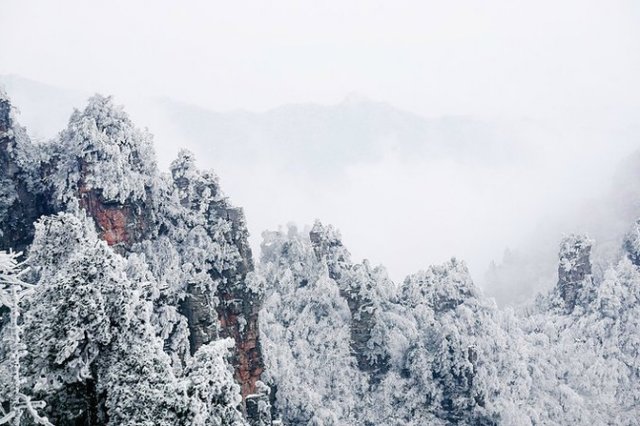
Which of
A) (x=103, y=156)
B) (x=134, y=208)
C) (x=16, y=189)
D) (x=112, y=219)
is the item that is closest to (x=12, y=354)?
(x=112, y=219)

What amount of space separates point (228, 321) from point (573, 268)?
39.8 m

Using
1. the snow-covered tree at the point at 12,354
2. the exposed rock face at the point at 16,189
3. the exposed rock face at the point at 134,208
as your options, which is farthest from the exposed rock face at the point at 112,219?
the snow-covered tree at the point at 12,354

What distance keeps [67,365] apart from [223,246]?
1016 inches

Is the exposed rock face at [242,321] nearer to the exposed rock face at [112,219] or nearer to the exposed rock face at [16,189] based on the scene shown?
the exposed rock face at [112,219]

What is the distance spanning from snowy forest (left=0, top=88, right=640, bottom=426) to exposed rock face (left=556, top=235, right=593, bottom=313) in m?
0.14

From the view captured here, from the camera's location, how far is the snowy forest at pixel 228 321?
1217 centimetres

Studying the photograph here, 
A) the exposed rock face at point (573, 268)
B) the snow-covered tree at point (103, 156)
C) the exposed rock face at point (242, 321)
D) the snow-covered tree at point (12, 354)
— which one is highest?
the snow-covered tree at point (103, 156)

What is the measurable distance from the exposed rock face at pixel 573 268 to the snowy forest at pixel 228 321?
0.47 feet

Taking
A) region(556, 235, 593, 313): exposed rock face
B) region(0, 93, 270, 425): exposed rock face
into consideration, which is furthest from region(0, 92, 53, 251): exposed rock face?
region(556, 235, 593, 313): exposed rock face

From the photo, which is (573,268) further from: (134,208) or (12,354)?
(12,354)

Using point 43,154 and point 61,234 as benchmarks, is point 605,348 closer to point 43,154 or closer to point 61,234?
point 43,154

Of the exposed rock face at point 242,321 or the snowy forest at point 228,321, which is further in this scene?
the exposed rock face at point 242,321

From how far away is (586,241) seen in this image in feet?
201

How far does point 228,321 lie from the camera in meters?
37.3
